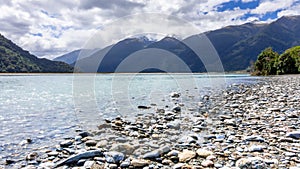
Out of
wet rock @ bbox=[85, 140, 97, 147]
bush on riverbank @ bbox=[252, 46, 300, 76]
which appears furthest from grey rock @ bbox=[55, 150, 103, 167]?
bush on riverbank @ bbox=[252, 46, 300, 76]

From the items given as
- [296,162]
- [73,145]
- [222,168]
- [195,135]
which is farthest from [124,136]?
[296,162]

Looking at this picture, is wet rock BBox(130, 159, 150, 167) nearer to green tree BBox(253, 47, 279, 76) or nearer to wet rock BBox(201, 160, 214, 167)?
wet rock BBox(201, 160, 214, 167)

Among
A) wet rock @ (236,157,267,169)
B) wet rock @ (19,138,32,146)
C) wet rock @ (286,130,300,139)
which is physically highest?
wet rock @ (286,130,300,139)

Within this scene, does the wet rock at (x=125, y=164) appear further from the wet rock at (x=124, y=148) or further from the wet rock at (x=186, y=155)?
the wet rock at (x=186, y=155)

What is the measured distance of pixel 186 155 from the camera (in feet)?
16.8

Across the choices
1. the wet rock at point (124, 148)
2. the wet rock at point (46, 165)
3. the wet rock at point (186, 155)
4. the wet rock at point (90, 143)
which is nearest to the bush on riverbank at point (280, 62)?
the wet rock at point (186, 155)

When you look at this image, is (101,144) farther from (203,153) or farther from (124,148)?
(203,153)

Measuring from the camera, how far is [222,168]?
14.2 ft

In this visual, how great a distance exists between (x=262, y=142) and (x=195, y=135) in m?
1.84

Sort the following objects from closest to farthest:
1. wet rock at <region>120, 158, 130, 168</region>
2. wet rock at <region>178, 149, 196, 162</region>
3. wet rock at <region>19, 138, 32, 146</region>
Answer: wet rock at <region>120, 158, 130, 168</region> → wet rock at <region>178, 149, 196, 162</region> → wet rock at <region>19, 138, 32, 146</region>

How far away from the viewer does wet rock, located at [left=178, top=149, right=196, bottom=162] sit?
16.3ft

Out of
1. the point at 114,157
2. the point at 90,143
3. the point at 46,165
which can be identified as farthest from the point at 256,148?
the point at 46,165

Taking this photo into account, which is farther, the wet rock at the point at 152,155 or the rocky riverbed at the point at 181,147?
the wet rock at the point at 152,155

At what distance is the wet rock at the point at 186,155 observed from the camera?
496 cm
